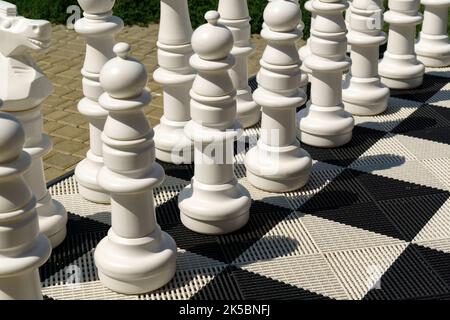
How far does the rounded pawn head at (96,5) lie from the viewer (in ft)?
8.54

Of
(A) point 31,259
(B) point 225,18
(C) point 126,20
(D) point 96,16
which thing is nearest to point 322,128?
(B) point 225,18

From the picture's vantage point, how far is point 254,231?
2.63m

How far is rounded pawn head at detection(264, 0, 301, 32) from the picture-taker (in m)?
2.74

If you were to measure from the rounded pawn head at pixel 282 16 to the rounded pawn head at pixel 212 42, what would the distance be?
1.10 feet

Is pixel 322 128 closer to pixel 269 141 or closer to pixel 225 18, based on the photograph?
pixel 269 141

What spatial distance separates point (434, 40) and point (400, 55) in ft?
1.36

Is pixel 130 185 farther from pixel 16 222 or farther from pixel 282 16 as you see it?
pixel 282 16

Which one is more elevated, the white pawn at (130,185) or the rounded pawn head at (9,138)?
the rounded pawn head at (9,138)

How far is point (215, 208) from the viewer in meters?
2.57

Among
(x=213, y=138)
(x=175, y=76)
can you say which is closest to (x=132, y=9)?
(x=175, y=76)

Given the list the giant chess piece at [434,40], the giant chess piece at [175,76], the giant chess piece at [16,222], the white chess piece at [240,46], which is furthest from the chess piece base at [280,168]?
the giant chess piece at [434,40]

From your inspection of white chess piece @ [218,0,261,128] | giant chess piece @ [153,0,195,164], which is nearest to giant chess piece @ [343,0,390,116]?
white chess piece @ [218,0,261,128]

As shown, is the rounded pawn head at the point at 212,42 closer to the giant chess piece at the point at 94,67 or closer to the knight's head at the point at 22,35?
the giant chess piece at the point at 94,67

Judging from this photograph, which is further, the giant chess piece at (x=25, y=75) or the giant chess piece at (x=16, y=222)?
the giant chess piece at (x=25, y=75)
